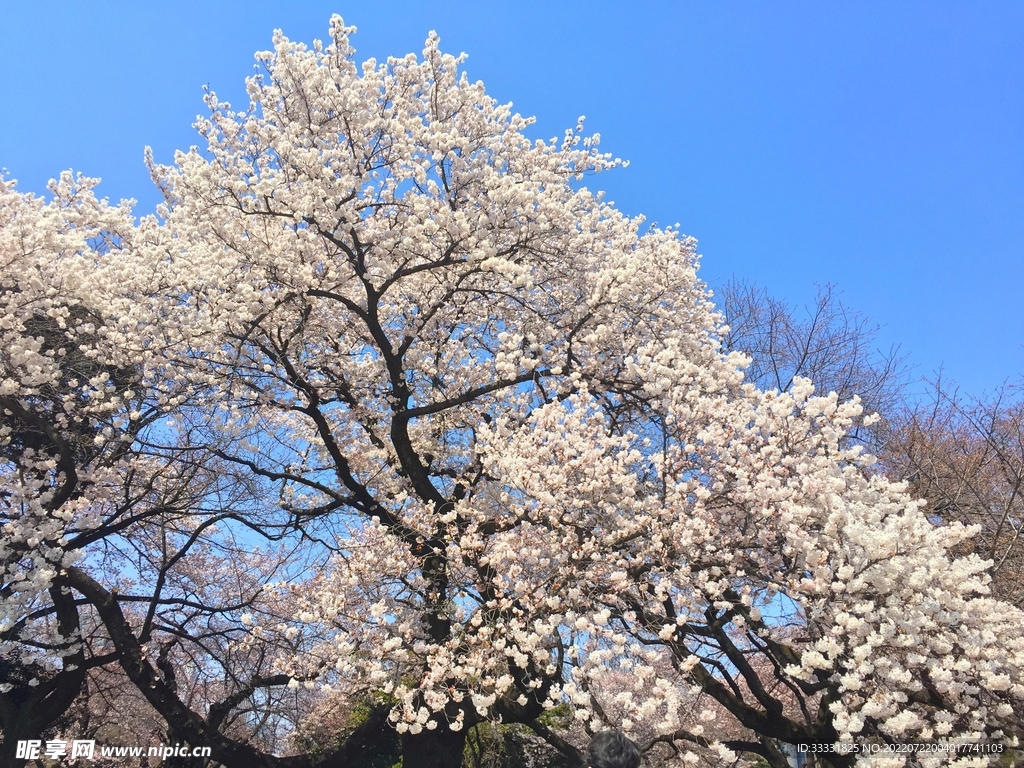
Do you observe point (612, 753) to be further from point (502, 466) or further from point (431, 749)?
point (431, 749)

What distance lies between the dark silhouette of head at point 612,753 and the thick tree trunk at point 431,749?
5.25m

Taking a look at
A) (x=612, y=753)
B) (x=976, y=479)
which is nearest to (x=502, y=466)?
(x=612, y=753)

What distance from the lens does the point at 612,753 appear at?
3.91 meters

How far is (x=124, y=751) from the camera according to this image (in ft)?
35.0

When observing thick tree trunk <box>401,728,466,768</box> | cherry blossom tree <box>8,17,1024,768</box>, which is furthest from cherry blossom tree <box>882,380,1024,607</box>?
thick tree trunk <box>401,728,466,768</box>

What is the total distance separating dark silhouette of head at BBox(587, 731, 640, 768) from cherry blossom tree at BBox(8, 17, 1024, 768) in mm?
2181

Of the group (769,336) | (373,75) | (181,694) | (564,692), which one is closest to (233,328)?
(373,75)

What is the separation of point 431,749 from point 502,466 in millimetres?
4016

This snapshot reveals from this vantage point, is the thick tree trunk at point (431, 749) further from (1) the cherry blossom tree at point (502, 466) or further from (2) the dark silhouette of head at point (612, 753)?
(2) the dark silhouette of head at point (612, 753)

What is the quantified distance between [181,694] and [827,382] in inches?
608

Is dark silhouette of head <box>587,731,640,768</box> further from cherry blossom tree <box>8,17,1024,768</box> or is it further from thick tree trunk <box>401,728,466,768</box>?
thick tree trunk <box>401,728,466,768</box>

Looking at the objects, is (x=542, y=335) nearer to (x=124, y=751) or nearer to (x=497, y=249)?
(x=497, y=249)

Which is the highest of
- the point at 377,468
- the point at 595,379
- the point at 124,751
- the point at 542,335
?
the point at 542,335

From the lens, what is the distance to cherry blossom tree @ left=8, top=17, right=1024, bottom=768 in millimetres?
6191
